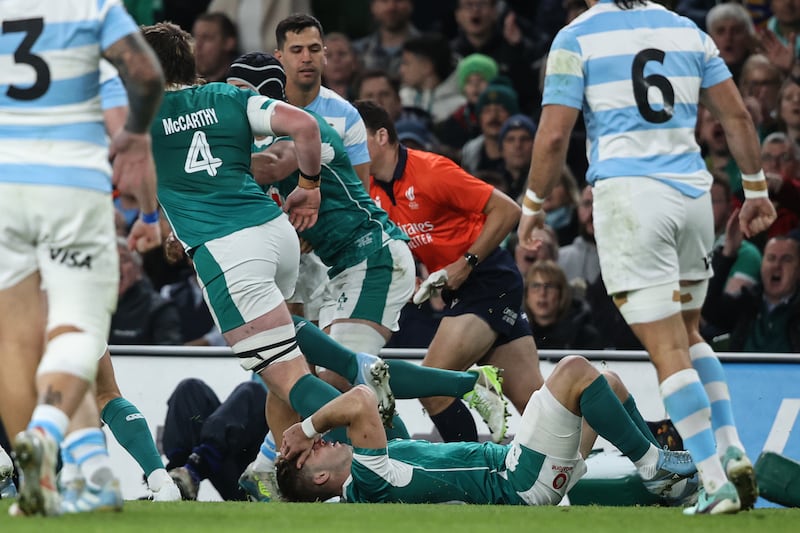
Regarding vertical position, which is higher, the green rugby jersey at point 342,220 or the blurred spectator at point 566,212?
the green rugby jersey at point 342,220

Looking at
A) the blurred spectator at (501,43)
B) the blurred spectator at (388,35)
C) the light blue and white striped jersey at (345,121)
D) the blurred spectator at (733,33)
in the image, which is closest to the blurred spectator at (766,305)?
the blurred spectator at (733,33)

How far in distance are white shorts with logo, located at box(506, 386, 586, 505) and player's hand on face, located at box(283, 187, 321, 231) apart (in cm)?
160

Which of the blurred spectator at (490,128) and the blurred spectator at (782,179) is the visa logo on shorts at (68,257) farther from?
the blurred spectator at (490,128)

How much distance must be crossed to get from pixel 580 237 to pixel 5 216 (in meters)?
6.97

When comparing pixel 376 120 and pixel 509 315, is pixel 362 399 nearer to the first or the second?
pixel 509 315

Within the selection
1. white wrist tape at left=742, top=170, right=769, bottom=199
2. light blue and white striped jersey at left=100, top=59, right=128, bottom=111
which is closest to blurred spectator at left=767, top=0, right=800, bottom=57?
white wrist tape at left=742, top=170, right=769, bottom=199

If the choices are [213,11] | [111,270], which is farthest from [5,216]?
[213,11]

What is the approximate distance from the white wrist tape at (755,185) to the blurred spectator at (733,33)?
632cm

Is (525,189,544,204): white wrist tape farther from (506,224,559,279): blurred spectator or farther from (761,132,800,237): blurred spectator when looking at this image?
(761,132,800,237): blurred spectator

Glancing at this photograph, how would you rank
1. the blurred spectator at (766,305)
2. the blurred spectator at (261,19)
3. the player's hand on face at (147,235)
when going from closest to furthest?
the player's hand on face at (147,235)
the blurred spectator at (766,305)
the blurred spectator at (261,19)

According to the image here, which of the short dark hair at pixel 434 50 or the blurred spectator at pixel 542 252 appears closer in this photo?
the blurred spectator at pixel 542 252

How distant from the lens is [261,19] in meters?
14.6

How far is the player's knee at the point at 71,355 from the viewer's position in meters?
4.88

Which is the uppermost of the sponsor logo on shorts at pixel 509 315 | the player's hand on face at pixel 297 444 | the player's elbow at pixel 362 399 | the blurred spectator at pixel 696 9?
the blurred spectator at pixel 696 9
